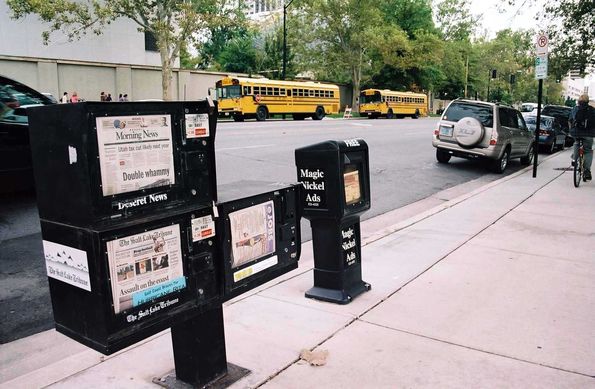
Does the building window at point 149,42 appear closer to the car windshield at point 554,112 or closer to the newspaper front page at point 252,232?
the car windshield at point 554,112

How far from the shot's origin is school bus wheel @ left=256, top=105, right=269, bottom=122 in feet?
109

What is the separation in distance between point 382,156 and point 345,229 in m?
11.5

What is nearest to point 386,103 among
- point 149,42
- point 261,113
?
point 261,113

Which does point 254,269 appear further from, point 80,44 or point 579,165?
point 80,44

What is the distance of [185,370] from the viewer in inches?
126

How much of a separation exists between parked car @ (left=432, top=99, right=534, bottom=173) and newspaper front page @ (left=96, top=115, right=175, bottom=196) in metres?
12.3

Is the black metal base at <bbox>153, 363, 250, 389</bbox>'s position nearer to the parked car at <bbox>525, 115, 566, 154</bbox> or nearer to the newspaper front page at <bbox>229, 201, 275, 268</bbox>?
the newspaper front page at <bbox>229, 201, 275, 268</bbox>

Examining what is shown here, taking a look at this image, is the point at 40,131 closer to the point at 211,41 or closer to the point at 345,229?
the point at 345,229

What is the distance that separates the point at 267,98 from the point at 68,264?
3219 centimetres

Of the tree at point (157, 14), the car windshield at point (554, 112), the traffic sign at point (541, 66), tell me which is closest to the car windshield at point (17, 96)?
the traffic sign at point (541, 66)

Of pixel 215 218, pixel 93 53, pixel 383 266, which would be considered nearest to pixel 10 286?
pixel 215 218

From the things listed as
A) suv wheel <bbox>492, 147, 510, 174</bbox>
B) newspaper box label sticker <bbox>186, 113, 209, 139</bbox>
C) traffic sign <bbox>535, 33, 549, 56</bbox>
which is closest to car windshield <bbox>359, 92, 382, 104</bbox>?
suv wheel <bbox>492, 147, 510, 174</bbox>

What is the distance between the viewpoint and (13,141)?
23.3 feet

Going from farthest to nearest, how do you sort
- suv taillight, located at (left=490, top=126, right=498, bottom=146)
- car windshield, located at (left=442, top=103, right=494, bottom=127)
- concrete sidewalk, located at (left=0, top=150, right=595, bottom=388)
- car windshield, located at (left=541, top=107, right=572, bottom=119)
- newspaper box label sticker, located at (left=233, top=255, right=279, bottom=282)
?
car windshield, located at (left=541, top=107, right=572, bottom=119), car windshield, located at (left=442, top=103, right=494, bottom=127), suv taillight, located at (left=490, top=126, right=498, bottom=146), concrete sidewalk, located at (left=0, top=150, right=595, bottom=388), newspaper box label sticker, located at (left=233, top=255, right=279, bottom=282)
